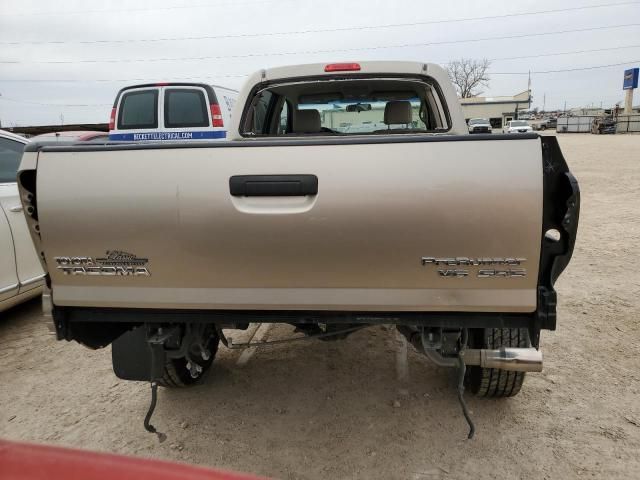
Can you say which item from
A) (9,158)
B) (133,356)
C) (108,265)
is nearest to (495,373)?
(133,356)

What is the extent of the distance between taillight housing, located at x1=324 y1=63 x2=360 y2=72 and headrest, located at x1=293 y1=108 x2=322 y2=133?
63 centimetres

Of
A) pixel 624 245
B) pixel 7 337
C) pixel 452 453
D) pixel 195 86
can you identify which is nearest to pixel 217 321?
pixel 452 453

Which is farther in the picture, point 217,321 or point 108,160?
point 217,321

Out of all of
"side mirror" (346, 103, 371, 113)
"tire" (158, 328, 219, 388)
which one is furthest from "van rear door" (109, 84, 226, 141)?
"tire" (158, 328, 219, 388)

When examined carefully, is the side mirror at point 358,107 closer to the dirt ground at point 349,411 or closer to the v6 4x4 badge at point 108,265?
the dirt ground at point 349,411

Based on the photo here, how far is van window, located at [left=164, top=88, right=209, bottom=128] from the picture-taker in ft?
31.3

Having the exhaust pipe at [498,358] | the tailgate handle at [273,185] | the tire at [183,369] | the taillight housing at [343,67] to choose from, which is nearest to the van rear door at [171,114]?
the taillight housing at [343,67]

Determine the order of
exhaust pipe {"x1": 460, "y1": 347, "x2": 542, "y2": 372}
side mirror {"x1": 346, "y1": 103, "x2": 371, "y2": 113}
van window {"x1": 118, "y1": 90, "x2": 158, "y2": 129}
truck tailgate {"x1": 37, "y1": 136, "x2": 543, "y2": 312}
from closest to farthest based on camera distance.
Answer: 1. truck tailgate {"x1": 37, "y1": 136, "x2": 543, "y2": 312}
2. exhaust pipe {"x1": 460, "y1": 347, "x2": 542, "y2": 372}
3. side mirror {"x1": 346, "y1": 103, "x2": 371, "y2": 113}
4. van window {"x1": 118, "y1": 90, "x2": 158, "y2": 129}

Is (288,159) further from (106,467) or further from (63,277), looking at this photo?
(106,467)

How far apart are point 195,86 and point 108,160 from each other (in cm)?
801

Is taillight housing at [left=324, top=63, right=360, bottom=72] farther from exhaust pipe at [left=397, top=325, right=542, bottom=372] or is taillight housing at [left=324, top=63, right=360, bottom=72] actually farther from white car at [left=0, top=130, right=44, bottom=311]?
white car at [left=0, top=130, right=44, bottom=311]

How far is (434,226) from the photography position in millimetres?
1999

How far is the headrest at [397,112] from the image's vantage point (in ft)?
13.5

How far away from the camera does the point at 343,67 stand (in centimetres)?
368
